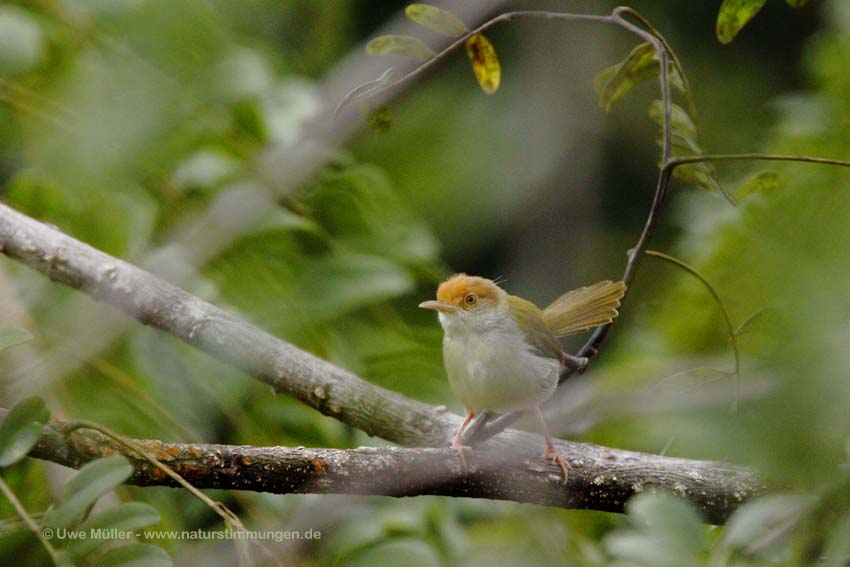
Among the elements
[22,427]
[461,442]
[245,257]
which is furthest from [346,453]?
[245,257]

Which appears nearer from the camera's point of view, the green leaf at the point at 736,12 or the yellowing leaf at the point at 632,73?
the green leaf at the point at 736,12

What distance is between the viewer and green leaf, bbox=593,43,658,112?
1585 millimetres

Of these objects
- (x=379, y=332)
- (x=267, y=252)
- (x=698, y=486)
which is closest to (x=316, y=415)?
(x=379, y=332)

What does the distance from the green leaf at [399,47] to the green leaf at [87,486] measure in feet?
2.70

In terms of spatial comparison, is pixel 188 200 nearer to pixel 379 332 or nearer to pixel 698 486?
pixel 379 332

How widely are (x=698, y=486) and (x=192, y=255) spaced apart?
1.27m

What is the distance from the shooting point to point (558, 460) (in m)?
1.66

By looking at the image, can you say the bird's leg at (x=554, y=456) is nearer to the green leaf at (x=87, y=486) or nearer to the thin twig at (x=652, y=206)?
the thin twig at (x=652, y=206)

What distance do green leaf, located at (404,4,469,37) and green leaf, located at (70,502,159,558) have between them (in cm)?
92

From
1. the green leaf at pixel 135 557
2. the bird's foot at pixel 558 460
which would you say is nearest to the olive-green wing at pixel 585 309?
the bird's foot at pixel 558 460

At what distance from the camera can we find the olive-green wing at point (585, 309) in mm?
1781

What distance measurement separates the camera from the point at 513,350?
80.0 inches

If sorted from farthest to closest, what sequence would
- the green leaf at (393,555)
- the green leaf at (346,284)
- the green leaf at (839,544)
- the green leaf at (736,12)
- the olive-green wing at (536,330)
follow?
the green leaf at (346,284), the olive-green wing at (536,330), the green leaf at (393,555), the green leaf at (736,12), the green leaf at (839,544)

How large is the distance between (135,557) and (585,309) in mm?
1046
